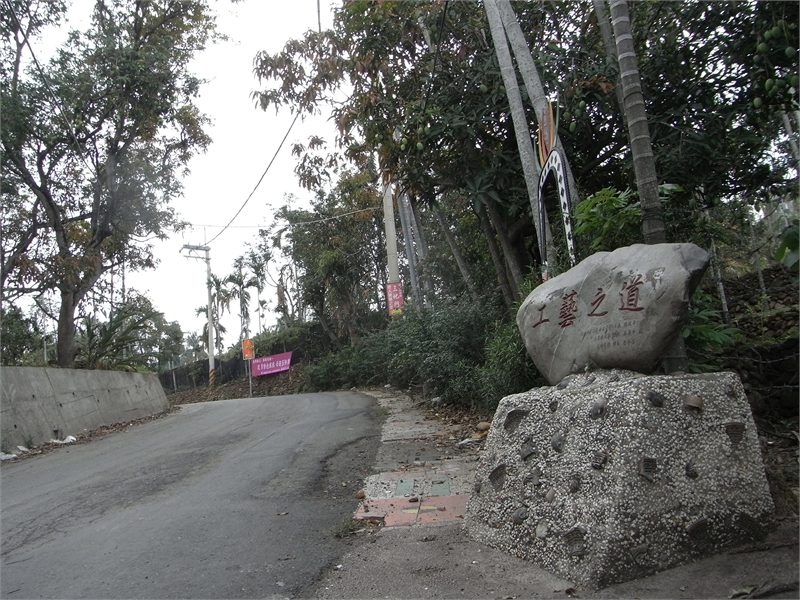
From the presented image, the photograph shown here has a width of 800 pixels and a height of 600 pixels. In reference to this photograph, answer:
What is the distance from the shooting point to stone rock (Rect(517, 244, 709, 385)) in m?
3.96

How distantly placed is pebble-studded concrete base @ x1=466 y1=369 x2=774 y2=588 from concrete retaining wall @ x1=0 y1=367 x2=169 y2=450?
8.96 m

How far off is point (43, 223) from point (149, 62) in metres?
4.74

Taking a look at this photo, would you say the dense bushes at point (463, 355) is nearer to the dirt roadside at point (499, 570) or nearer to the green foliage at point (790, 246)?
the dirt roadside at point (499, 570)

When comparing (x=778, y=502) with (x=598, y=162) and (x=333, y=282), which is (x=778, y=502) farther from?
(x=333, y=282)

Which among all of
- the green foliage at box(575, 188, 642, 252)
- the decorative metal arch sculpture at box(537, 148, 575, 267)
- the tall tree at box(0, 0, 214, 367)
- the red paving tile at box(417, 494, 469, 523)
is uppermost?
the tall tree at box(0, 0, 214, 367)

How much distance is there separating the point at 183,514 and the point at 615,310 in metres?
3.84

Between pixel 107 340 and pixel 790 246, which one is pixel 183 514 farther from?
pixel 107 340

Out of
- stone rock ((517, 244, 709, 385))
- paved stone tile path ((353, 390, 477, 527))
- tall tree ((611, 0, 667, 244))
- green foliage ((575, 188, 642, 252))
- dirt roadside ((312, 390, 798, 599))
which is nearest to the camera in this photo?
dirt roadside ((312, 390, 798, 599))

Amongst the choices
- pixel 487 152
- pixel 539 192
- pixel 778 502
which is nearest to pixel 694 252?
pixel 778 502

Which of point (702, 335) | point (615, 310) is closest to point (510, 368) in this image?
point (702, 335)

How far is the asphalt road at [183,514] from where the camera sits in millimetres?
3977

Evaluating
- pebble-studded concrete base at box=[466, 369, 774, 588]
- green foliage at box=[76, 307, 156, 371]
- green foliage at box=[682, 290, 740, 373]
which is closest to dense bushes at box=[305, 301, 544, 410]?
green foliage at box=[682, 290, 740, 373]

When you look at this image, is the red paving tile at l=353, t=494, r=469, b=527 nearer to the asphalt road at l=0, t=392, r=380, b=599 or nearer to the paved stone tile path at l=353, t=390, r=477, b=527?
the paved stone tile path at l=353, t=390, r=477, b=527

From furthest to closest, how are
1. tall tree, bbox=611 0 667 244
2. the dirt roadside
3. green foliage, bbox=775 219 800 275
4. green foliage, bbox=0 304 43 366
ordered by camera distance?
green foliage, bbox=0 304 43 366
tall tree, bbox=611 0 667 244
the dirt roadside
green foliage, bbox=775 219 800 275
